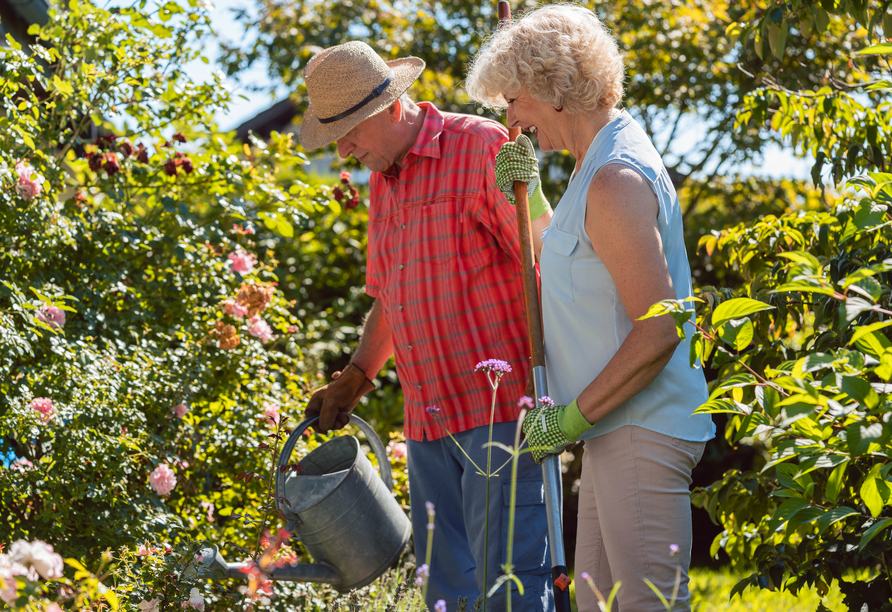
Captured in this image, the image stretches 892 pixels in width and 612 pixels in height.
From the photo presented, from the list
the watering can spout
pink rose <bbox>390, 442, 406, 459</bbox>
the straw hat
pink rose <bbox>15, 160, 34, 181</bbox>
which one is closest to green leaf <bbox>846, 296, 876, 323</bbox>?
the watering can spout

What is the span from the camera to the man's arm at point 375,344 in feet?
8.41

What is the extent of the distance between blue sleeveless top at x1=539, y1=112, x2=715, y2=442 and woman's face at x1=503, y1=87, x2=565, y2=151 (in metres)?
0.14

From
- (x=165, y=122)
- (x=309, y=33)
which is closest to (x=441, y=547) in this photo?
(x=165, y=122)

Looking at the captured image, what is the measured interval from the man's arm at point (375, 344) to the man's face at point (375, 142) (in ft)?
1.58

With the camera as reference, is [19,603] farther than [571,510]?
No

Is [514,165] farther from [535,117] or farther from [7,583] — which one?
[7,583]

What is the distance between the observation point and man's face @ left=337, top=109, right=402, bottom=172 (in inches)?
90.7

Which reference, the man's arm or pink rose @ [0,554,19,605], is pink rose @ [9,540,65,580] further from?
the man's arm

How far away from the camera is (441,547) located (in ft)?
7.54

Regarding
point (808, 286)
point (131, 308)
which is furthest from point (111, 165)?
point (808, 286)

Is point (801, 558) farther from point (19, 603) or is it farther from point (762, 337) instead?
point (19, 603)

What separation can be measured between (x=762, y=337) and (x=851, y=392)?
1294mm

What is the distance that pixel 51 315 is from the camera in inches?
101

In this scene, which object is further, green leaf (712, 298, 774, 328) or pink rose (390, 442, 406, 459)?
pink rose (390, 442, 406, 459)
